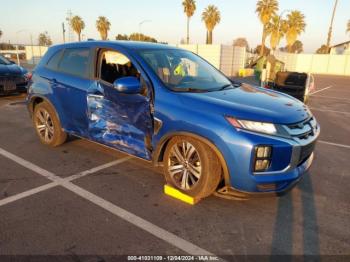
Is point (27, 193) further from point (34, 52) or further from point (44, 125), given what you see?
point (34, 52)

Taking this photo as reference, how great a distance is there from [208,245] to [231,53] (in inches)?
971

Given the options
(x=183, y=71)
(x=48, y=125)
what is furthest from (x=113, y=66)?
(x=48, y=125)

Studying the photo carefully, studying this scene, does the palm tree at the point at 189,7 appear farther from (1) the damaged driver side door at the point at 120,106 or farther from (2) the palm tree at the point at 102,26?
(1) the damaged driver side door at the point at 120,106

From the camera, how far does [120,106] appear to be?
12.6ft

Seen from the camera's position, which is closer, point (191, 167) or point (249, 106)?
point (249, 106)

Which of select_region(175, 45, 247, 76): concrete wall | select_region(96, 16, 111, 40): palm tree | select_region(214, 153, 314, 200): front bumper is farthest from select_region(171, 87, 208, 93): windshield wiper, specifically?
select_region(96, 16, 111, 40): palm tree

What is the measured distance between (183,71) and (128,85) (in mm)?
974

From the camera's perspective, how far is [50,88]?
4891 mm

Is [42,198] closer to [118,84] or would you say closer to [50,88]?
[118,84]

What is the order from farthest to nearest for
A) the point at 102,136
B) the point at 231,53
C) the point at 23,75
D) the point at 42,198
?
the point at 231,53 → the point at 23,75 → the point at 102,136 → the point at 42,198

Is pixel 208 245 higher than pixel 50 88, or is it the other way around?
pixel 50 88

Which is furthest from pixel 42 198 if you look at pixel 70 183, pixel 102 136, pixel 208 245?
pixel 208 245

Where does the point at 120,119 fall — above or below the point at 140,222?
above

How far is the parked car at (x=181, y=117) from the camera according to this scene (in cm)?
298
